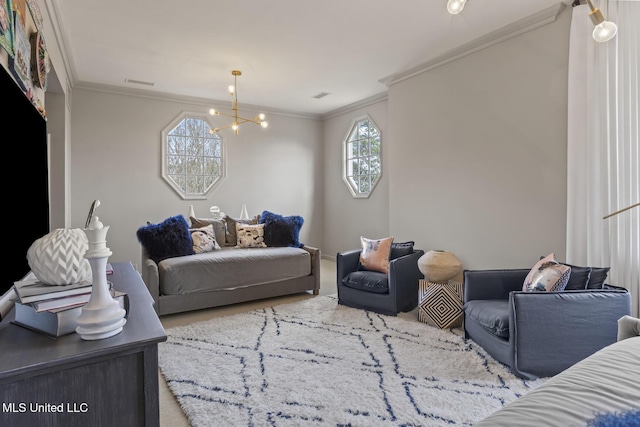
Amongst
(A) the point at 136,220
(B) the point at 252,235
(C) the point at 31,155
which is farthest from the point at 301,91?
(C) the point at 31,155

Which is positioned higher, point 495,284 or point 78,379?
point 78,379

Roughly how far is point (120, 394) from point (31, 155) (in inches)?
51.8

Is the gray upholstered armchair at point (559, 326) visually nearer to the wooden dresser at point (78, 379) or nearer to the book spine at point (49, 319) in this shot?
the wooden dresser at point (78, 379)

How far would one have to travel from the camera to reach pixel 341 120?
6.27m

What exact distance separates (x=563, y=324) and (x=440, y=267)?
117 cm

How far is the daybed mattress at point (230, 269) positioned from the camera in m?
3.53

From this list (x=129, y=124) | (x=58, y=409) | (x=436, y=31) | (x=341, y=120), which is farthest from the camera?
(x=341, y=120)

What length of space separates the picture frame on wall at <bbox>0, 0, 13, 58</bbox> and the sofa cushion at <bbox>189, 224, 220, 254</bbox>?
8.62 feet

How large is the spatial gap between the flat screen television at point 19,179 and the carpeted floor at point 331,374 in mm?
1129

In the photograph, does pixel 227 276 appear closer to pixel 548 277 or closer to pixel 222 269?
pixel 222 269

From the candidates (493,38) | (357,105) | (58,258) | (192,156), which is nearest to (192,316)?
(58,258)

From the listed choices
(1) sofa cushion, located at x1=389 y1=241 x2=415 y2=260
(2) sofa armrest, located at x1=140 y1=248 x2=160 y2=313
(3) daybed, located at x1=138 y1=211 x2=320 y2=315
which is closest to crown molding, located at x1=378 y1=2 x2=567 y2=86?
(1) sofa cushion, located at x1=389 y1=241 x2=415 y2=260

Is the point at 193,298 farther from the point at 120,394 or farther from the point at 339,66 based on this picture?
the point at 339,66

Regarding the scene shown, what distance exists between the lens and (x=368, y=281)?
351cm
